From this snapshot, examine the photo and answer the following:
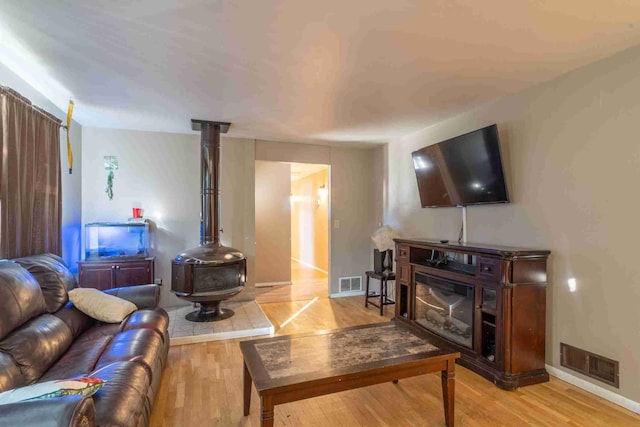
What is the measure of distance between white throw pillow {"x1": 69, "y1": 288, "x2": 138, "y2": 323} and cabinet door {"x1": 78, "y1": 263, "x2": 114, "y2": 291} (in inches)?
48.6

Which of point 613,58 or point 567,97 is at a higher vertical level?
point 613,58

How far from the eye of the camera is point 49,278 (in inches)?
91.7

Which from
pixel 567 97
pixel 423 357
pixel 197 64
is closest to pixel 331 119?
pixel 197 64

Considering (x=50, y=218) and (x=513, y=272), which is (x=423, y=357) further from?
(x=50, y=218)

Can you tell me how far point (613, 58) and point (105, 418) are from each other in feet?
11.5

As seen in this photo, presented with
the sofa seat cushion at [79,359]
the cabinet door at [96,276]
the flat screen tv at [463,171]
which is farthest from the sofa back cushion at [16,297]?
the flat screen tv at [463,171]

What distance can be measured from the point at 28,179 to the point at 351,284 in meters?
4.16

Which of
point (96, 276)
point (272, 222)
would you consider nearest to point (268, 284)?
point (272, 222)

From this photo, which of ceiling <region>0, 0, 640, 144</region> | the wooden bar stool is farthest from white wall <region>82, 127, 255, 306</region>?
the wooden bar stool

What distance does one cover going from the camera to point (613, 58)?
2250 mm

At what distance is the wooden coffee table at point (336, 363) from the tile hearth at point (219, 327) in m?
1.42

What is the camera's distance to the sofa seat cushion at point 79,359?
1.79 m

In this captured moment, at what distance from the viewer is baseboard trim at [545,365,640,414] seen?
214 centimetres

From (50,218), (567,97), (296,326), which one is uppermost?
(567,97)
